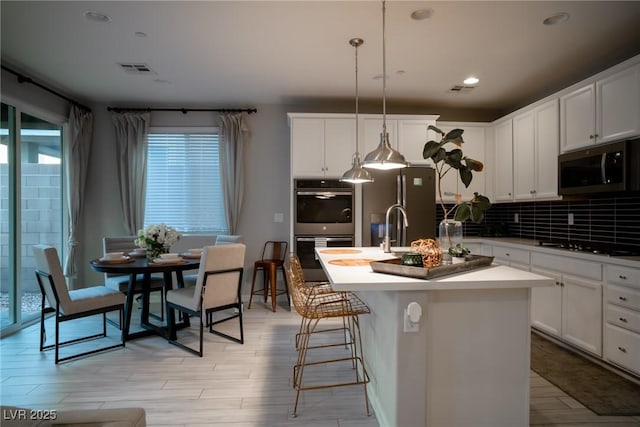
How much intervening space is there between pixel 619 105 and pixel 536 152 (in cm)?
106

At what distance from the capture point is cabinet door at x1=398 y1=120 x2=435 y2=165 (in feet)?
14.5

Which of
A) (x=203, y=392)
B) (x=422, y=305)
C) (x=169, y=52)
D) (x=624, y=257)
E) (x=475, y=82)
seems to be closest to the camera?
(x=422, y=305)

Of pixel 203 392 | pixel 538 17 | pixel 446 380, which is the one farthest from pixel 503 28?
pixel 203 392

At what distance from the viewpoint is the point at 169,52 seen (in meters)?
3.22

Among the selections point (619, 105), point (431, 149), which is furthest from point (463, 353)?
point (619, 105)

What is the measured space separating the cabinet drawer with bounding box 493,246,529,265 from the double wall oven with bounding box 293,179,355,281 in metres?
1.69

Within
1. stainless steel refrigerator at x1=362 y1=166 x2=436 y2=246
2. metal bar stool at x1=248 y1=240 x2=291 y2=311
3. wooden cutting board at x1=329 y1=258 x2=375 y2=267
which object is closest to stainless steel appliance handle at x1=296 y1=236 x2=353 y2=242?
stainless steel refrigerator at x1=362 y1=166 x2=436 y2=246

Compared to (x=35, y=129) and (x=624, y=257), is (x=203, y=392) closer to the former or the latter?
(x=624, y=257)

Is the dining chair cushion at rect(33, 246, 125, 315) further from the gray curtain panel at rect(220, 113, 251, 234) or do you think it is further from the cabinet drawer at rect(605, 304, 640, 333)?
the cabinet drawer at rect(605, 304, 640, 333)

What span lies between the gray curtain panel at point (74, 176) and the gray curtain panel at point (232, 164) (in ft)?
5.73

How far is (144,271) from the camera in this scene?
3.03m

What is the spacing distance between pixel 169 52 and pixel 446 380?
341cm

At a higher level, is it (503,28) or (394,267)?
(503,28)

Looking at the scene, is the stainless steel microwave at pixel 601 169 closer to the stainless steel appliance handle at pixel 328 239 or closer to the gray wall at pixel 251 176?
the gray wall at pixel 251 176
